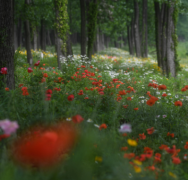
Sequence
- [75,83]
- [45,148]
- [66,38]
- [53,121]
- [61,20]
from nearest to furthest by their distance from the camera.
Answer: [45,148]
[53,121]
[75,83]
[61,20]
[66,38]

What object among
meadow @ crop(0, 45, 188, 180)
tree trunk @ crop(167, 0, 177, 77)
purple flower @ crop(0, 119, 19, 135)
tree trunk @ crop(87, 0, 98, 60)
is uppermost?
tree trunk @ crop(87, 0, 98, 60)

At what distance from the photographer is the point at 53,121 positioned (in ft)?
9.43

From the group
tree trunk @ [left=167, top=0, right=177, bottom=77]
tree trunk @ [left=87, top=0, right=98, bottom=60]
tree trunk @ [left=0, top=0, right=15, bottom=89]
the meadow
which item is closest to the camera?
the meadow

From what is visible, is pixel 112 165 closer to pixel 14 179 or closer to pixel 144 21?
pixel 14 179

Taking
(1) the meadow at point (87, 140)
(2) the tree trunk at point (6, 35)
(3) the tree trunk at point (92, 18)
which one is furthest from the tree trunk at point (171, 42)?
(2) the tree trunk at point (6, 35)

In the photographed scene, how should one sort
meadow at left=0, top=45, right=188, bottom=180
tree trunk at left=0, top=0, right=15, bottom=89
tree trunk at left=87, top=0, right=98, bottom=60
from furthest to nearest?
1. tree trunk at left=87, top=0, right=98, bottom=60
2. tree trunk at left=0, top=0, right=15, bottom=89
3. meadow at left=0, top=45, right=188, bottom=180

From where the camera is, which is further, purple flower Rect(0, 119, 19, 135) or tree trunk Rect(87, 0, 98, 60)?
tree trunk Rect(87, 0, 98, 60)

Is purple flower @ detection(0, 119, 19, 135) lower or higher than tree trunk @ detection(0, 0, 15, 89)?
lower

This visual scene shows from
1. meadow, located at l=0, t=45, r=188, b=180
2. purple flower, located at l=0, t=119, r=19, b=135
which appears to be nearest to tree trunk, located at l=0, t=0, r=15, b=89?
meadow, located at l=0, t=45, r=188, b=180

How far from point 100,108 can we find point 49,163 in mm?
2781

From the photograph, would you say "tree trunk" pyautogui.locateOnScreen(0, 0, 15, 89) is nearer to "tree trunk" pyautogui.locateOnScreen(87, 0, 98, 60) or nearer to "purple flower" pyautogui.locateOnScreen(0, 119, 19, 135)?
"purple flower" pyautogui.locateOnScreen(0, 119, 19, 135)

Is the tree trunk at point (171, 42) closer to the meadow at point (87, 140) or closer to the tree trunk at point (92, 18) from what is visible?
the tree trunk at point (92, 18)

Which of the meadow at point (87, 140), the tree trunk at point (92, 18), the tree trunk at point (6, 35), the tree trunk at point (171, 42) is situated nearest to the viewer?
the meadow at point (87, 140)

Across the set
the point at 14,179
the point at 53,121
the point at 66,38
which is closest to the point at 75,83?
the point at 53,121
